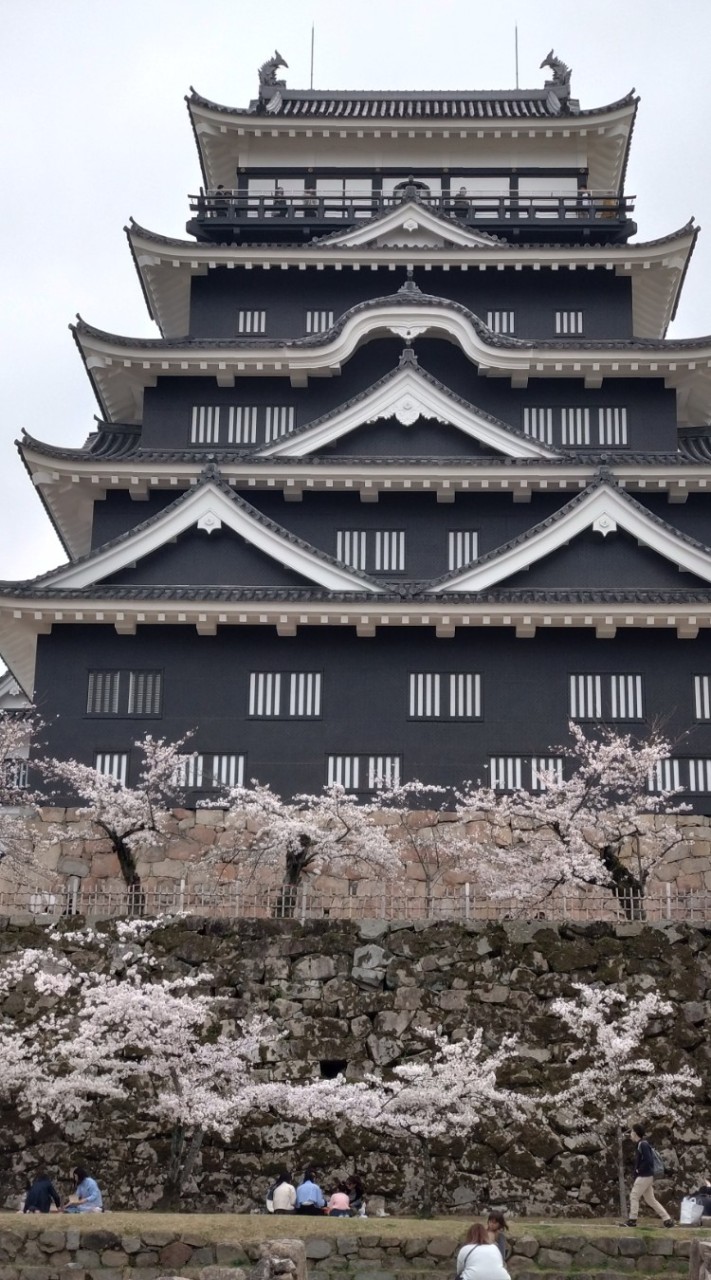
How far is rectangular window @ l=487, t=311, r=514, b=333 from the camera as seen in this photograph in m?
35.4

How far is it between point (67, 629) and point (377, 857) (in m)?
7.26

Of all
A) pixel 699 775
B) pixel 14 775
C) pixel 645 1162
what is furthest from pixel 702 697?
pixel 14 775

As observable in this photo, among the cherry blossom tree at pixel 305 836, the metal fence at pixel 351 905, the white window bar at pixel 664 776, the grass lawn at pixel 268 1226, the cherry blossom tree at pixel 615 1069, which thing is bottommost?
the grass lawn at pixel 268 1226

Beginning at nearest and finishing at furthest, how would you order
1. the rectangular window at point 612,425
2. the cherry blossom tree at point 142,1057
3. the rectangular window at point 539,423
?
the cherry blossom tree at point 142,1057, the rectangular window at point 612,425, the rectangular window at point 539,423

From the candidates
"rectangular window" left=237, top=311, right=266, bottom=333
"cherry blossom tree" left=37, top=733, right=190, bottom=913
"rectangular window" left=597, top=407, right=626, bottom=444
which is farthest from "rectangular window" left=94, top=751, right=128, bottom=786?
"rectangular window" left=597, top=407, right=626, bottom=444

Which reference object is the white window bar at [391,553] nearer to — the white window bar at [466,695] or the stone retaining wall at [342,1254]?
the white window bar at [466,695]

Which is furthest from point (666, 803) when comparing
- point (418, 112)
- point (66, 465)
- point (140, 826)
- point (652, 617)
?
point (418, 112)

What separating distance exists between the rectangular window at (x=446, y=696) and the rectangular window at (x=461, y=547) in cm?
301

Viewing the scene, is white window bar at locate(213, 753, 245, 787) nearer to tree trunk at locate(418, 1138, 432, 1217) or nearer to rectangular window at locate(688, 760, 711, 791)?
rectangular window at locate(688, 760, 711, 791)

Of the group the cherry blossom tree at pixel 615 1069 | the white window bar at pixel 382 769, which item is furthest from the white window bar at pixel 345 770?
the cherry blossom tree at pixel 615 1069

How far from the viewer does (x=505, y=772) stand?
1134 inches

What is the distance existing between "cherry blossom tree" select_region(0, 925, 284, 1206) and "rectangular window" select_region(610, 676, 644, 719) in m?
9.87

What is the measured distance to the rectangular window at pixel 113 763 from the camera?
28953 mm

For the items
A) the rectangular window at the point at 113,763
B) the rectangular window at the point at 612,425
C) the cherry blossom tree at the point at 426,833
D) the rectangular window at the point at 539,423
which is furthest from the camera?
the rectangular window at the point at 539,423
